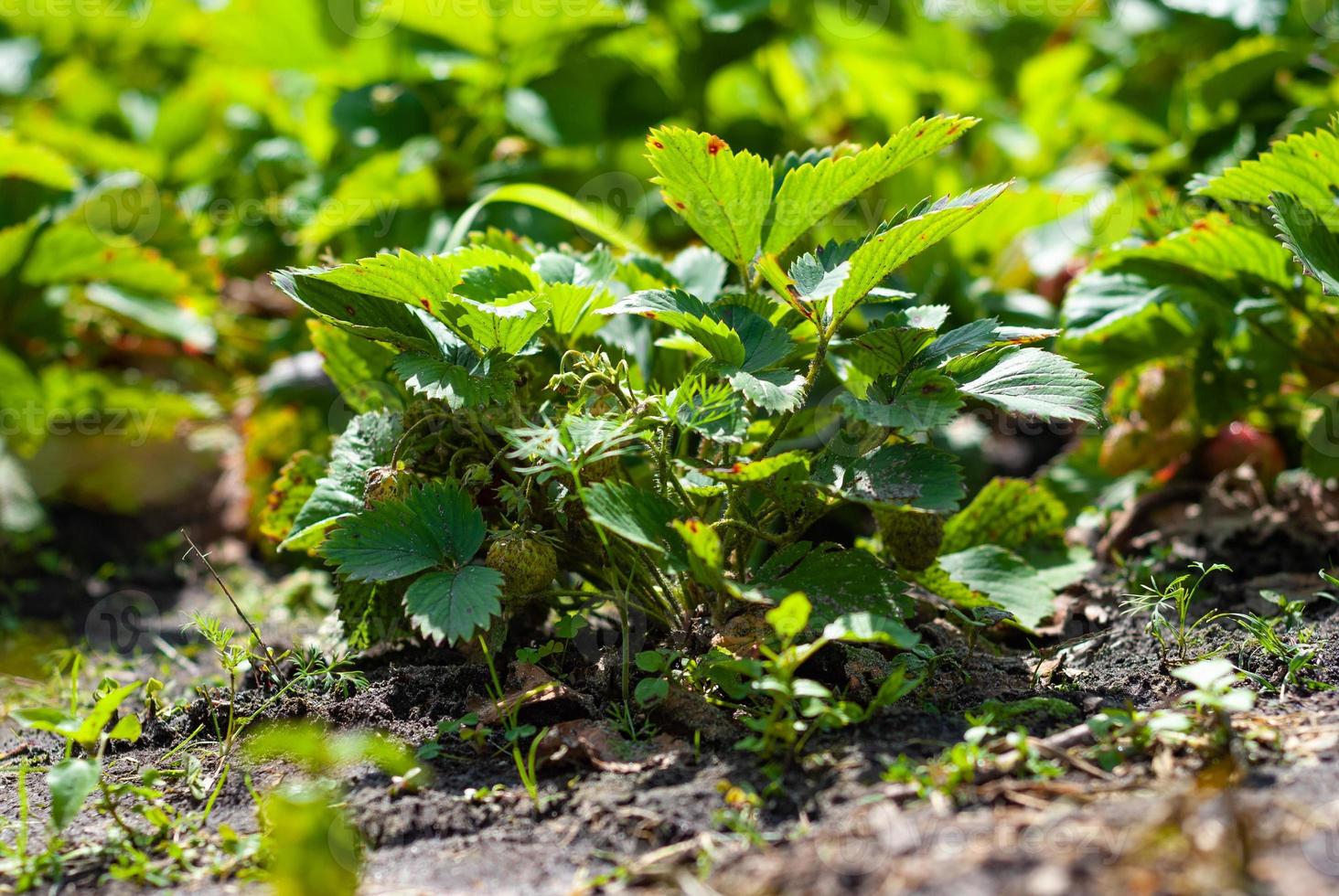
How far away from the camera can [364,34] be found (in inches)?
107

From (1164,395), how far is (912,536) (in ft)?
3.12

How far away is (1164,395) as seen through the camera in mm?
2125

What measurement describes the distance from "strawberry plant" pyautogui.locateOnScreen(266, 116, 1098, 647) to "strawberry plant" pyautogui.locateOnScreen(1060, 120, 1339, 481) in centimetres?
52

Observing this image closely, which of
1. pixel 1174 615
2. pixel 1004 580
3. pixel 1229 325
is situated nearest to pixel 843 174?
pixel 1004 580

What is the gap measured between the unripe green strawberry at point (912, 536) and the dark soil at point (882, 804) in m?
0.15

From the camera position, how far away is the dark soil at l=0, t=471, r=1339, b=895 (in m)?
0.91

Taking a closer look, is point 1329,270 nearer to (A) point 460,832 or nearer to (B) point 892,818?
(B) point 892,818

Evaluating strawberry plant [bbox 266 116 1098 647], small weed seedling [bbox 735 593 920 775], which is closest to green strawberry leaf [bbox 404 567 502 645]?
strawberry plant [bbox 266 116 1098 647]

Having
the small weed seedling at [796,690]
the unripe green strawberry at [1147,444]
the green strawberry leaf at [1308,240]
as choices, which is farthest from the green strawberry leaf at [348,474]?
the unripe green strawberry at [1147,444]

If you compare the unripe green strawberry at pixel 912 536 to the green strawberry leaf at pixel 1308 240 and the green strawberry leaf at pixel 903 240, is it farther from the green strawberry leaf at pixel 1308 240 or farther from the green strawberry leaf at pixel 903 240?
the green strawberry leaf at pixel 1308 240

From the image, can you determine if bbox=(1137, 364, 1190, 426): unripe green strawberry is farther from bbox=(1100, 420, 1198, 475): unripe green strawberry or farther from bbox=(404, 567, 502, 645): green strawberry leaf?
bbox=(404, 567, 502, 645): green strawberry leaf

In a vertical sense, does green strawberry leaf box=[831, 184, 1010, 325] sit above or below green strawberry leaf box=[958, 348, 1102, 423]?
above

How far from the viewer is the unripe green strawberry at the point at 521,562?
139 cm

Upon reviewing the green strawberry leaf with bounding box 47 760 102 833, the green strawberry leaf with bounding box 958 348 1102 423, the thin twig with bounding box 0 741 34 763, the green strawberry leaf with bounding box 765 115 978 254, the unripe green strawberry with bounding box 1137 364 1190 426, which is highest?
the green strawberry leaf with bounding box 765 115 978 254
